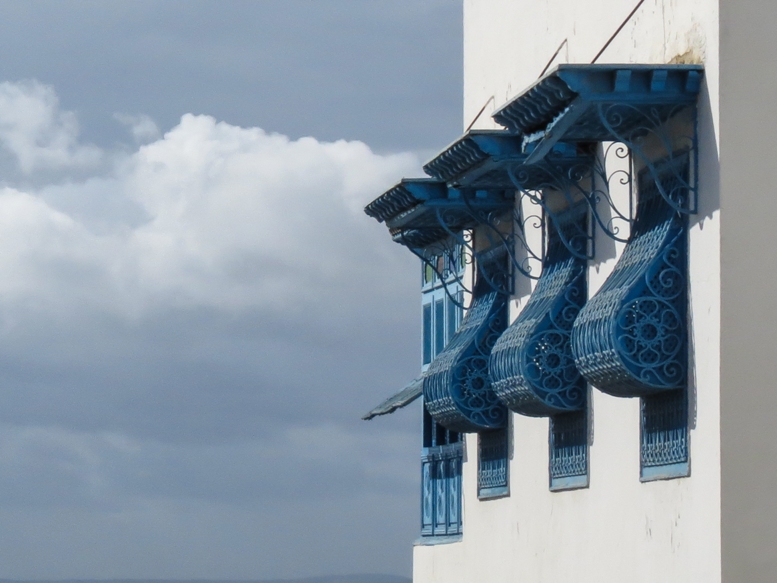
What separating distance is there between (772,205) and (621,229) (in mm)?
2166

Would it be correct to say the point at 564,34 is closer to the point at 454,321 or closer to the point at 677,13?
the point at 677,13

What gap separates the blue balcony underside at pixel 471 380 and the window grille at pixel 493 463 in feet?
0.87

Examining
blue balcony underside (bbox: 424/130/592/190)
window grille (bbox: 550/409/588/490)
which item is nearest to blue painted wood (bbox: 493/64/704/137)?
blue balcony underside (bbox: 424/130/592/190)

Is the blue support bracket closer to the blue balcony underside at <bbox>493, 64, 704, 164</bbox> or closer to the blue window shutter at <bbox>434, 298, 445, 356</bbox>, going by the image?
the blue balcony underside at <bbox>493, 64, 704, 164</bbox>

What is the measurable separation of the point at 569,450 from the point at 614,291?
263 cm

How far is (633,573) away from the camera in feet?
38.1

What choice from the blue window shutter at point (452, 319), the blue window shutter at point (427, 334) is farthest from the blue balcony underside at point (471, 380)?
the blue window shutter at point (427, 334)

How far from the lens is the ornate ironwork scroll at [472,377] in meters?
15.3

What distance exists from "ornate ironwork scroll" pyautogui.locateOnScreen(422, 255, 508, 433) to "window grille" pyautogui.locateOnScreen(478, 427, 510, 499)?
0.88 feet

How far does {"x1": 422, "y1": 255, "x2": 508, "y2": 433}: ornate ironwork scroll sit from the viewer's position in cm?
1528

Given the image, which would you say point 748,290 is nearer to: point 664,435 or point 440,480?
point 664,435

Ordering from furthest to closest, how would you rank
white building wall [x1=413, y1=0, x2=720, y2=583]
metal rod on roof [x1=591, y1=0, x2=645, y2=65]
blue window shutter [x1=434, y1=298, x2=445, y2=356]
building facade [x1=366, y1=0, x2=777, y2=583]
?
blue window shutter [x1=434, y1=298, x2=445, y2=356], metal rod on roof [x1=591, y1=0, x2=645, y2=65], white building wall [x1=413, y1=0, x2=720, y2=583], building facade [x1=366, y1=0, x2=777, y2=583]

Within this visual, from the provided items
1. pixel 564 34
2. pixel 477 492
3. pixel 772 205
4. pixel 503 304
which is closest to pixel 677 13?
pixel 772 205

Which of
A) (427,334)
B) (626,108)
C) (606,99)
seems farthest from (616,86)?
(427,334)
